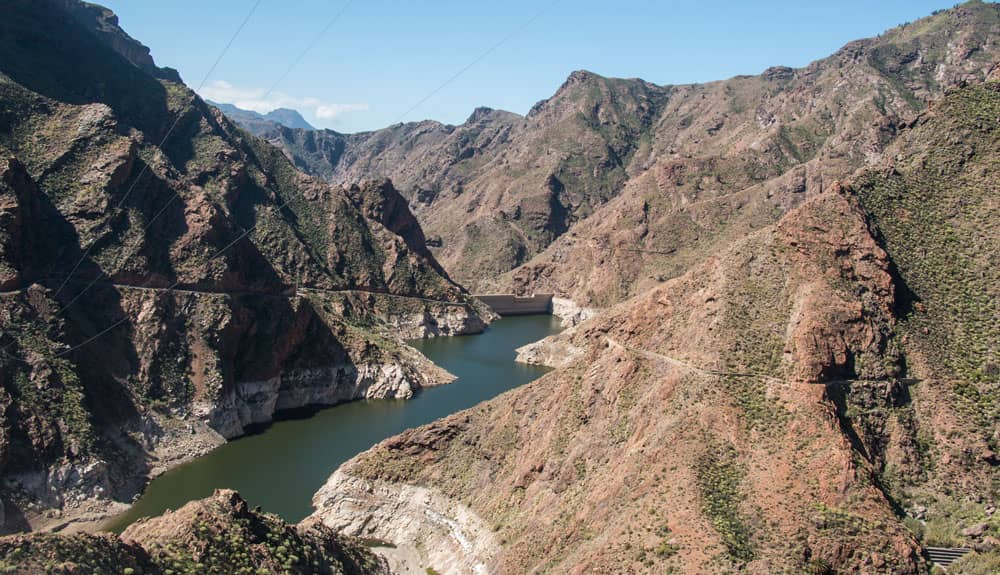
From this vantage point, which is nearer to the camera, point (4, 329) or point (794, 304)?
point (794, 304)

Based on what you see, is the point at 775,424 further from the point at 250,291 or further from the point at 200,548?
the point at 250,291

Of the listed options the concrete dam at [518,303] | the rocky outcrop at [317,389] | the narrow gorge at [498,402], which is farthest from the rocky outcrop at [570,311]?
the rocky outcrop at [317,389]

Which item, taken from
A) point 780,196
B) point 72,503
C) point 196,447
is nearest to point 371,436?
point 196,447

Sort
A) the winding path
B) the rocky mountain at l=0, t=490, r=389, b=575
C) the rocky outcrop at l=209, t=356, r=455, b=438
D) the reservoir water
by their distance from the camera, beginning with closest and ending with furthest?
the rocky mountain at l=0, t=490, r=389, b=575, the reservoir water, the winding path, the rocky outcrop at l=209, t=356, r=455, b=438

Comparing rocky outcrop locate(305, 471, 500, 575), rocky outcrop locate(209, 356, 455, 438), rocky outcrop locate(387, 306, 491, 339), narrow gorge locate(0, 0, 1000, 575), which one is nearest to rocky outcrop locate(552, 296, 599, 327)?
rocky outcrop locate(387, 306, 491, 339)

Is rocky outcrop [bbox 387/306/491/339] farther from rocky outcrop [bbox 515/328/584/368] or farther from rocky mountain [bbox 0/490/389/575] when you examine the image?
rocky mountain [bbox 0/490/389/575]

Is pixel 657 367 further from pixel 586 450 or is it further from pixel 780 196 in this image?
pixel 780 196

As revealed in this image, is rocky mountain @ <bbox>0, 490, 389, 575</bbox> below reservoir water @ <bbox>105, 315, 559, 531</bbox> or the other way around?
the other way around
